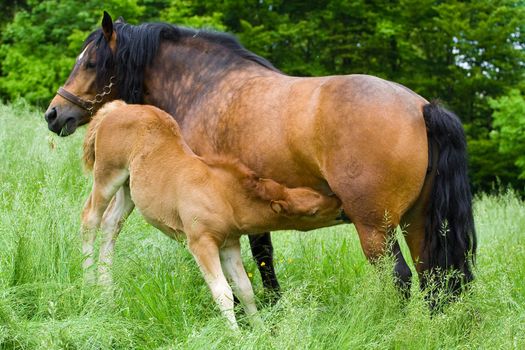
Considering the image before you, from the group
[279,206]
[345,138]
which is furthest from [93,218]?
[345,138]

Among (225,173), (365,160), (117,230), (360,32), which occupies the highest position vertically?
(365,160)

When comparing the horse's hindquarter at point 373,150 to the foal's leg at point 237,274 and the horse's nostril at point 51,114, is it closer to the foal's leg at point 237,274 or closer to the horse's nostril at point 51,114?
the foal's leg at point 237,274

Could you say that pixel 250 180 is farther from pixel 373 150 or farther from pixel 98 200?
pixel 98 200

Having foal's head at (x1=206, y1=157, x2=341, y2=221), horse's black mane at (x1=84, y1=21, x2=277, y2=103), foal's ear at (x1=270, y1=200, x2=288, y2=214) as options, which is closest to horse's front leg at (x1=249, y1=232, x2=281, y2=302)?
foal's head at (x1=206, y1=157, x2=341, y2=221)

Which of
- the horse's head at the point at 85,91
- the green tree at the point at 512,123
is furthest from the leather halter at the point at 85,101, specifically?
the green tree at the point at 512,123

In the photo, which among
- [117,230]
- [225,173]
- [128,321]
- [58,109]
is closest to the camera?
[128,321]

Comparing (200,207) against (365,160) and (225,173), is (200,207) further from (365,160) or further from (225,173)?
(365,160)

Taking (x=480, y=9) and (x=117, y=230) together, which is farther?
(x=480, y=9)

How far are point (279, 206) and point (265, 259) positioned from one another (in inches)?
46.5

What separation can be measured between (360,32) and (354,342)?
19.5m

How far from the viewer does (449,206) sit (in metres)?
4.96

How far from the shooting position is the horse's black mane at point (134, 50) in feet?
20.7

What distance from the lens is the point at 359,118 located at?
15.9ft

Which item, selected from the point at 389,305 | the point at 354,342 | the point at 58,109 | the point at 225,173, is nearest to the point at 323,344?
the point at 354,342
